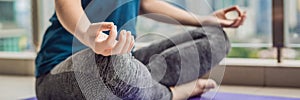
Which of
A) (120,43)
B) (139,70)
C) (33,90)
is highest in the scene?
(120,43)

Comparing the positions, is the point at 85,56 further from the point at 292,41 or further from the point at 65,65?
the point at 292,41

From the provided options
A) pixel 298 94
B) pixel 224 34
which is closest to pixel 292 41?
pixel 298 94

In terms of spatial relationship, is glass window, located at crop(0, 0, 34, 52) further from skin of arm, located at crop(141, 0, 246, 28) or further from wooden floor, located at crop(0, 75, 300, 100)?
skin of arm, located at crop(141, 0, 246, 28)

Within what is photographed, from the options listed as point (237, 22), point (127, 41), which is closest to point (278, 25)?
point (237, 22)

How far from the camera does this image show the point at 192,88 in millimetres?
1648

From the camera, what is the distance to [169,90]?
1.49 metres

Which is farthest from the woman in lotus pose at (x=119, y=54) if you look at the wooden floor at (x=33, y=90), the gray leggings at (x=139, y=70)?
→ the wooden floor at (x=33, y=90)

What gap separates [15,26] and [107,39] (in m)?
2.37

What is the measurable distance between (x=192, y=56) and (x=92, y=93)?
46cm

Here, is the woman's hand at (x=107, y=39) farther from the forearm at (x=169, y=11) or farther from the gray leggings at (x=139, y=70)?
the forearm at (x=169, y=11)

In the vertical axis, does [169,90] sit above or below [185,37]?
below

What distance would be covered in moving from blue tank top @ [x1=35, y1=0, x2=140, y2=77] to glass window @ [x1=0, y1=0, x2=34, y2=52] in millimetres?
1594

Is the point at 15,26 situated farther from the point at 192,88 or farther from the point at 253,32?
the point at 192,88

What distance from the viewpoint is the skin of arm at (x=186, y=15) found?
64.6 inches
